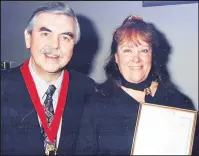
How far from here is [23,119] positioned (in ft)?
3.84

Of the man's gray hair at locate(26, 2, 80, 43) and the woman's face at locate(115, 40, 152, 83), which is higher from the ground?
the man's gray hair at locate(26, 2, 80, 43)

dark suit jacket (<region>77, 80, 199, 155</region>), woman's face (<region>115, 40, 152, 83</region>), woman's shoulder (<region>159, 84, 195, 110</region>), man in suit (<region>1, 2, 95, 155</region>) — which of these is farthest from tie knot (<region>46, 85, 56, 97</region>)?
woman's shoulder (<region>159, 84, 195, 110</region>)

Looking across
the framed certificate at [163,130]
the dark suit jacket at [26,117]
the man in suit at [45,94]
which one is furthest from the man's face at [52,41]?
the framed certificate at [163,130]

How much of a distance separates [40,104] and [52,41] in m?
0.28

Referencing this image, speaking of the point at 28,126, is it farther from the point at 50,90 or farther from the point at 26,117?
the point at 50,90

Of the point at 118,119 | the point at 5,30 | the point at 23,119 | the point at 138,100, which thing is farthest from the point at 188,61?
the point at 5,30

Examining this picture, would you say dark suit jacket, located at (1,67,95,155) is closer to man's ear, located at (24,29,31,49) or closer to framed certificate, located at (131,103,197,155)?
man's ear, located at (24,29,31,49)

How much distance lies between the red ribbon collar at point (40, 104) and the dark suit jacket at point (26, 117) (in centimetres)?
2

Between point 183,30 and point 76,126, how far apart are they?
0.68 metres

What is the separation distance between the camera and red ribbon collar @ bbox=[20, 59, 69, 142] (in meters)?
1.12

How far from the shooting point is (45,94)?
3.87ft

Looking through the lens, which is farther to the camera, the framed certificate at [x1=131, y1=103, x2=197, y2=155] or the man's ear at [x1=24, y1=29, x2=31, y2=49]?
the man's ear at [x1=24, y1=29, x2=31, y2=49]

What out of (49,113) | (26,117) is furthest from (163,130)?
(26,117)

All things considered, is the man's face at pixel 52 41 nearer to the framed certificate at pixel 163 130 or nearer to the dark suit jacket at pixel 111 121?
the dark suit jacket at pixel 111 121
